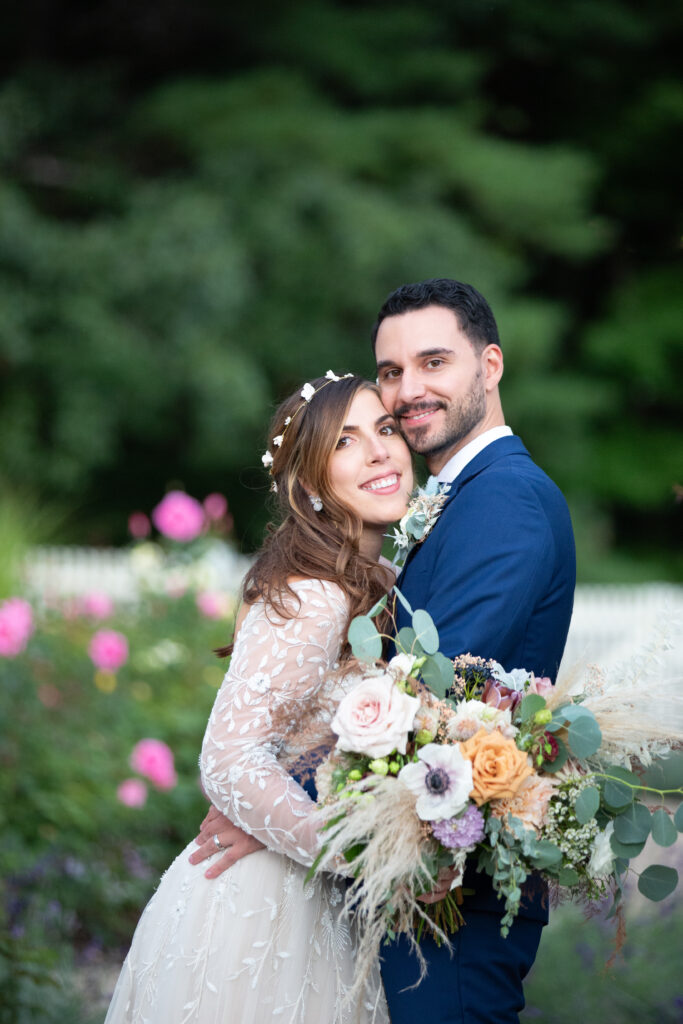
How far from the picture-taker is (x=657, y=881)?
243cm

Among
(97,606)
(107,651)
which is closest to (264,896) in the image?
(107,651)

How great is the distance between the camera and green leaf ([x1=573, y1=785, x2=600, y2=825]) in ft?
7.30

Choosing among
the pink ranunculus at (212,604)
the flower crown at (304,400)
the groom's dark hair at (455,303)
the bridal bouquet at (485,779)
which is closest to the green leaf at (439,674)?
the bridal bouquet at (485,779)

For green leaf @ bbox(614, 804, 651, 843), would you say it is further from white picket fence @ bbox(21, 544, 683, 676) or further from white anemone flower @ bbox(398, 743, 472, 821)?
white picket fence @ bbox(21, 544, 683, 676)

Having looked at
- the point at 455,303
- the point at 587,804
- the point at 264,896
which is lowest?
the point at 264,896

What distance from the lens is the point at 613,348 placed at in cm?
1750

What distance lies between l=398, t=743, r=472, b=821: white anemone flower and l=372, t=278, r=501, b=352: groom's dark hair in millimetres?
1416

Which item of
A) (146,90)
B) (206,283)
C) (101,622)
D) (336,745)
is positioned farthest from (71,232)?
(336,745)

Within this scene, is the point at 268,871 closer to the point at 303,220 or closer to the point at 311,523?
the point at 311,523

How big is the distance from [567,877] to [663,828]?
9.2 inches

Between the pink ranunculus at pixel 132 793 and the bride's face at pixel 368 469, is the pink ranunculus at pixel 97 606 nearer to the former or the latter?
the pink ranunculus at pixel 132 793

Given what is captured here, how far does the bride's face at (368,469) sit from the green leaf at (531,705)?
931 millimetres

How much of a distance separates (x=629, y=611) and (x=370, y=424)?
9.45 m

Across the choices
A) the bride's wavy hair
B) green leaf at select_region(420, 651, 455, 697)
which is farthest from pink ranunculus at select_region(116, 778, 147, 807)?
green leaf at select_region(420, 651, 455, 697)
